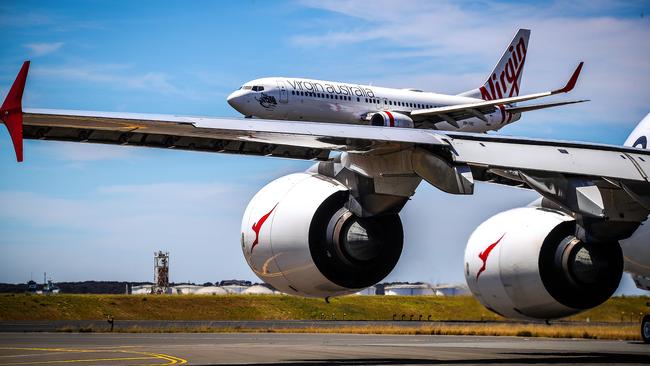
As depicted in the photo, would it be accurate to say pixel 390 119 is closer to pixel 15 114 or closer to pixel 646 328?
pixel 646 328

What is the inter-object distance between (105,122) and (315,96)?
3826 centimetres

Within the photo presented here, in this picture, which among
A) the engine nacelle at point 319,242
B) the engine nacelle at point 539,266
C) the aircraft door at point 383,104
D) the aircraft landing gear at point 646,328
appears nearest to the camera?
the engine nacelle at point 319,242

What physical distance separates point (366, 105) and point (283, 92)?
6090mm

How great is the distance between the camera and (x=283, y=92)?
5050 cm

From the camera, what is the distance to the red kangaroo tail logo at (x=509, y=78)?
229 ft

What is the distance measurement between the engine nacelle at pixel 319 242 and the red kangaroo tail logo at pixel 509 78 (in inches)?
2078

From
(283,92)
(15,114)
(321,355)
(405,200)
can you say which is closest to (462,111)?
(283,92)

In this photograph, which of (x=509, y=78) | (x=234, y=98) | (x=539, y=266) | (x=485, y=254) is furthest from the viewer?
(x=509, y=78)

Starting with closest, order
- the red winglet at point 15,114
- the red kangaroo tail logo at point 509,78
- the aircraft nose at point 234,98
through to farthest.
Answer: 1. the red winglet at point 15,114
2. the aircraft nose at point 234,98
3. the red kangaroo tail logo at point 509,78

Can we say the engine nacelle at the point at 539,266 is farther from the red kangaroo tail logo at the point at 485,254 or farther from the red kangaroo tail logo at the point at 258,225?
the red kangaroo tail logo at the point at 258,225

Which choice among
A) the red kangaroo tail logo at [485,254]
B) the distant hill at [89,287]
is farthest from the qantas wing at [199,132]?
the distant hill at [89,287]

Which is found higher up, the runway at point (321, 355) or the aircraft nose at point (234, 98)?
the aircraft nose at point (234, 98)

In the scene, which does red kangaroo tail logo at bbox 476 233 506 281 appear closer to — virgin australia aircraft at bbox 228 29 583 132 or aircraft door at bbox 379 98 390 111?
virgin australia aircraft at bbox 228 29 583 132

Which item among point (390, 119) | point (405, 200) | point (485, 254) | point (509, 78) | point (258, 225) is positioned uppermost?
point (509, 78)
